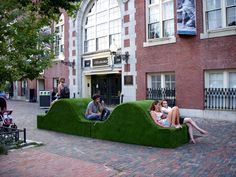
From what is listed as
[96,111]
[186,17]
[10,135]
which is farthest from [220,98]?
[10,135]

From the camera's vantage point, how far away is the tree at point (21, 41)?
726 cm

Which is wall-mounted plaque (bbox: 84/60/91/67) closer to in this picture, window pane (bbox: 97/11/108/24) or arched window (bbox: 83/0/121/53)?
arched window (bbox: 83/0/121/53)

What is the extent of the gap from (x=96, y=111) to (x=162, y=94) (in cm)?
635

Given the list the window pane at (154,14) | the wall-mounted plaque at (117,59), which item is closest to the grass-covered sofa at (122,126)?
the window pane at (154,14)

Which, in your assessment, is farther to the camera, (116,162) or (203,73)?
(203,73)

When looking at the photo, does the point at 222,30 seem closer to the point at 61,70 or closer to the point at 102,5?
the point at 102,5

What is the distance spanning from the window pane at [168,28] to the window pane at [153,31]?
44 centimetres

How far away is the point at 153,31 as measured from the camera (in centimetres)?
1712

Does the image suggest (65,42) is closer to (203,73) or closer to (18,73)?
(203,73)

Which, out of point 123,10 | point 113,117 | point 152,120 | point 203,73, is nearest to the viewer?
point 152,120

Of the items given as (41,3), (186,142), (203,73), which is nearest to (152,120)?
(186,142)

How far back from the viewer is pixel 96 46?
21.7m

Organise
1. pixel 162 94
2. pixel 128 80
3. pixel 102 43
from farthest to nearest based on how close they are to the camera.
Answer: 1. pixel 102 43
2. pixel 128 80
3. pixel 162 94

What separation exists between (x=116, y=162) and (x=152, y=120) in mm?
2087
